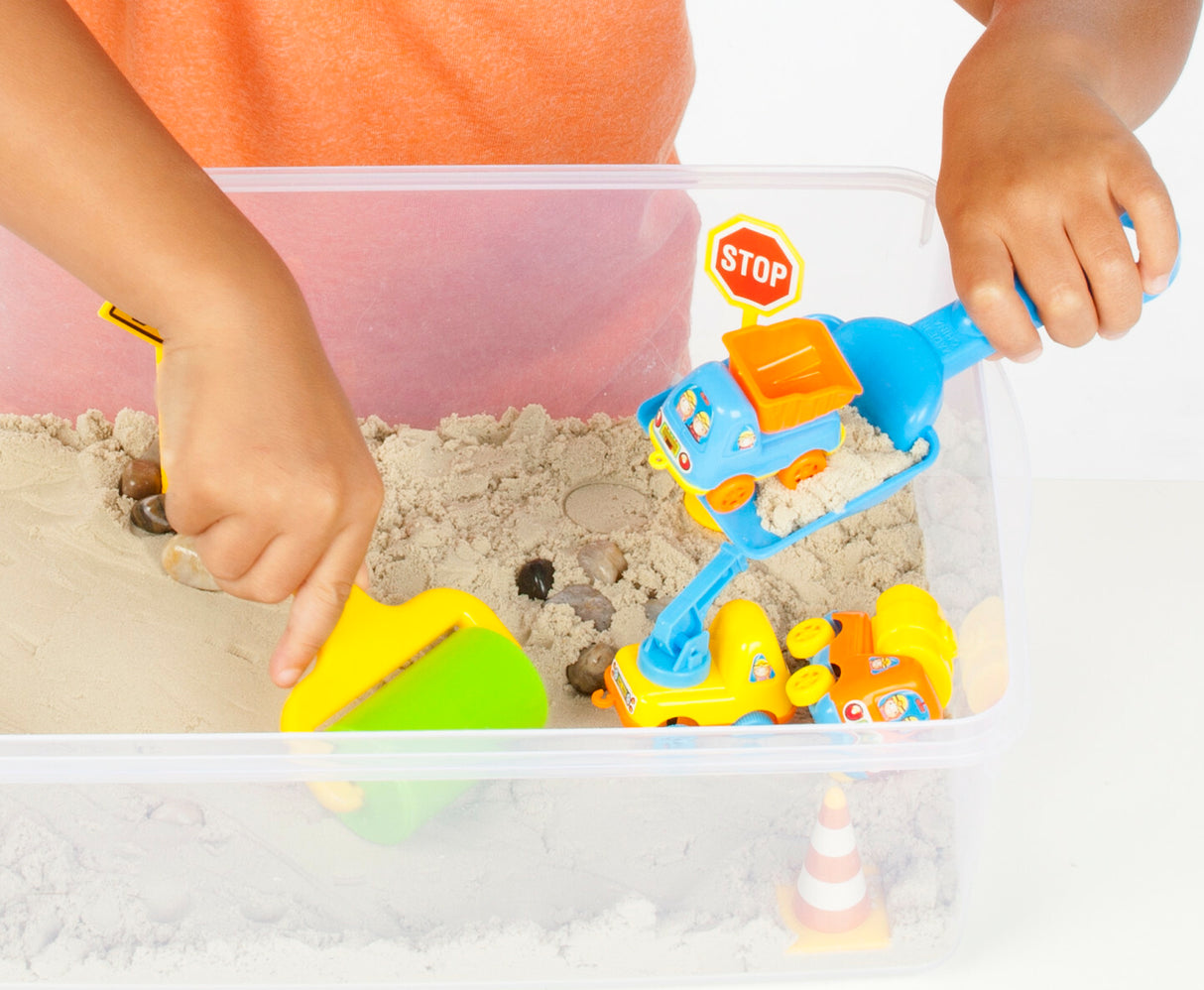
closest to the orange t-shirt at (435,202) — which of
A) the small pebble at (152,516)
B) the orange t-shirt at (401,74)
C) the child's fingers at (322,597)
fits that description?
the orange t-shirt at (401,74)

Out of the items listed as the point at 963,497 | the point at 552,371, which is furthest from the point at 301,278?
the point at 963,497

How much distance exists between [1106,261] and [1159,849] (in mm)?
326

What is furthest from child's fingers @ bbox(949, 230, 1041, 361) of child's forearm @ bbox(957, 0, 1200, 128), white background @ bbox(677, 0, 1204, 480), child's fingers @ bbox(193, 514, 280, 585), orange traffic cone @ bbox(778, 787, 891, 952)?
white background @ bbox(677, 0, 1204, 480)

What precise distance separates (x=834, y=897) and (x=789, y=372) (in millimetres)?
254

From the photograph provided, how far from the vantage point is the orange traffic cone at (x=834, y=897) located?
2.06 feet

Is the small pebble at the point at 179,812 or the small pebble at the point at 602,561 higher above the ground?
the small pebble at the point at 179,812

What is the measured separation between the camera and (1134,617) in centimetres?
87

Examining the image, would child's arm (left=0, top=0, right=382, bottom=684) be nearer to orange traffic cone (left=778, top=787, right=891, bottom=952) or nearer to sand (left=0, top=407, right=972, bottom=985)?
sand (left=0, top=407, right=972, bottom=985)

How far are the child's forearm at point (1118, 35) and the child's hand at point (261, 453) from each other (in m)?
0.42

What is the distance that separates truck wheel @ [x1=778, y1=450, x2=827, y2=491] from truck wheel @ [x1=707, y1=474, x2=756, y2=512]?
0.06 ft

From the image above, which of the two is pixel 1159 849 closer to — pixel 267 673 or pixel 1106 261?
pixel 1106 261

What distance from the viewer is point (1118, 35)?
71 cm

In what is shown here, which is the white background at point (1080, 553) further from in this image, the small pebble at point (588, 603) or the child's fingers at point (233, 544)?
the child's fingers at point (233, 544)

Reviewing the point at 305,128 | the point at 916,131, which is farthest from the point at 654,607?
the point at 916,131
